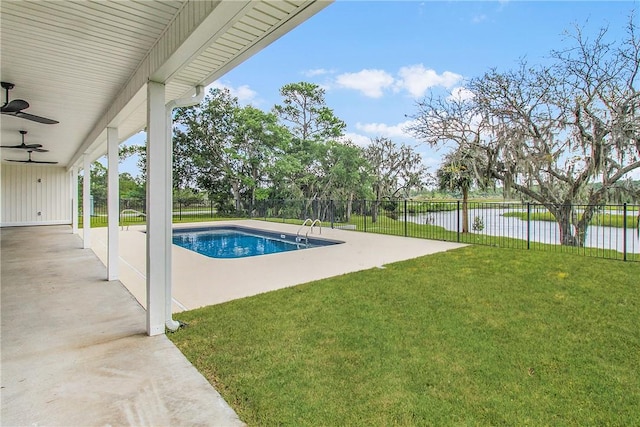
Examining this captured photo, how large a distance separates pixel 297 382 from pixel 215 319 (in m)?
1.41

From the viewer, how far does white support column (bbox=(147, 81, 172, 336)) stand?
9.52ft

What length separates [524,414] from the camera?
1.88 m

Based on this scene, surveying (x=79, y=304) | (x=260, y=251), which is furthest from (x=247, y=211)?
(x=79, y=304)

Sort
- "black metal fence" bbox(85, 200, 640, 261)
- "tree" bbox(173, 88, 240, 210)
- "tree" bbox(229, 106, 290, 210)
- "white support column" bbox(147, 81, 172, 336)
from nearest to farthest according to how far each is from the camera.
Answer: "white support column" bbox(147, 81, 172, 336), "black metal fence" bbox(85, 200, 640, 261), "tree" bbox(229, 106, 290, 210), "tree" bbox(173, 88, 240, 210)

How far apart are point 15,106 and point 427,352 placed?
14.4 feet

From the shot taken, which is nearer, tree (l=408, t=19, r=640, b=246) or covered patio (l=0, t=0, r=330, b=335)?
covered patio (l=0, t=0, r=330, b=335)

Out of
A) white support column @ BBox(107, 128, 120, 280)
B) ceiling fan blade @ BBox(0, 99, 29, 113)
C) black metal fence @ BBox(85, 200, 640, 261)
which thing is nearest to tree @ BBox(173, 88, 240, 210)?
black metal fence @ BBox(85, 200, 640, 261)

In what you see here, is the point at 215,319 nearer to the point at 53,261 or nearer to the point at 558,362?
the point at 558,362

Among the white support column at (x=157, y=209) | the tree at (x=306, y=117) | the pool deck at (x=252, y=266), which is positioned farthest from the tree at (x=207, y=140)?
the white support column at (x=157, y=209)

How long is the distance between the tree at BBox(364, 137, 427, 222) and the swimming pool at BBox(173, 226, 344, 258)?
10704 mm

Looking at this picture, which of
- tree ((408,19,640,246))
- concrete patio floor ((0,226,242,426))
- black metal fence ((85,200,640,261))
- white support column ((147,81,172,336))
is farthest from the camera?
tree ((408,19,640,246))

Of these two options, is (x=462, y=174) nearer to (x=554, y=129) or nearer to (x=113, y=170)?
(x=554, y=129)

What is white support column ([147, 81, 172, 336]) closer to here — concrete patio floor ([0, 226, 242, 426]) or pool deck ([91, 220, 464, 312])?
concrete patio floor ([0, 226, 242, 426])

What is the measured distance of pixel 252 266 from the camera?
18.8 ft
